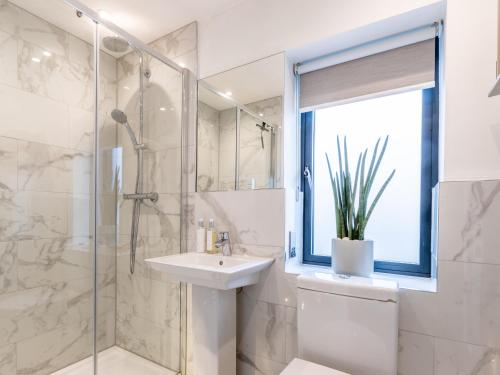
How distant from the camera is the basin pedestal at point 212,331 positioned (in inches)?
53.4

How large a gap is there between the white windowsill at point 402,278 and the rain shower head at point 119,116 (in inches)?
48.4

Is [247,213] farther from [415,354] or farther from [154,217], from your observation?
[415,354]

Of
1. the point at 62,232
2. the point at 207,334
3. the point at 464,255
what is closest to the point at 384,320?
the point at 464,255

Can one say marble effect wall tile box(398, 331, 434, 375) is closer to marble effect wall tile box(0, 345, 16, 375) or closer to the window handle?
the window handle

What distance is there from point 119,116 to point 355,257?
147cm

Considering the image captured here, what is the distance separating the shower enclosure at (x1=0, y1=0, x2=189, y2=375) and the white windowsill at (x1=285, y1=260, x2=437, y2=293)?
2.46 feet

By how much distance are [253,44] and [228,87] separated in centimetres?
28

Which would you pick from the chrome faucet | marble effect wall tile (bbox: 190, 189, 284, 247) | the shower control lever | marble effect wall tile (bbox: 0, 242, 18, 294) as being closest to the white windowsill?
marble effect wall tile (bbox: 190, 189, 284, 247)

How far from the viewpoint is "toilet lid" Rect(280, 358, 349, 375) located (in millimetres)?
1070

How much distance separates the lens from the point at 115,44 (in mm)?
1545

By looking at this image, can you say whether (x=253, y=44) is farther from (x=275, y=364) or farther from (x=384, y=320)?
(x=275, y=364)

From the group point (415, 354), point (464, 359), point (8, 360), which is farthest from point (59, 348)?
point (464, 359)

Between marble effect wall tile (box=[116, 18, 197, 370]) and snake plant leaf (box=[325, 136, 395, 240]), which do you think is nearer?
snake plant leaf (box=[325, 136, 395, 240])

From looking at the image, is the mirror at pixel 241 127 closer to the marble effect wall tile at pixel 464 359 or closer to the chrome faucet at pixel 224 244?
the chrome faucet at pixel 224 244
